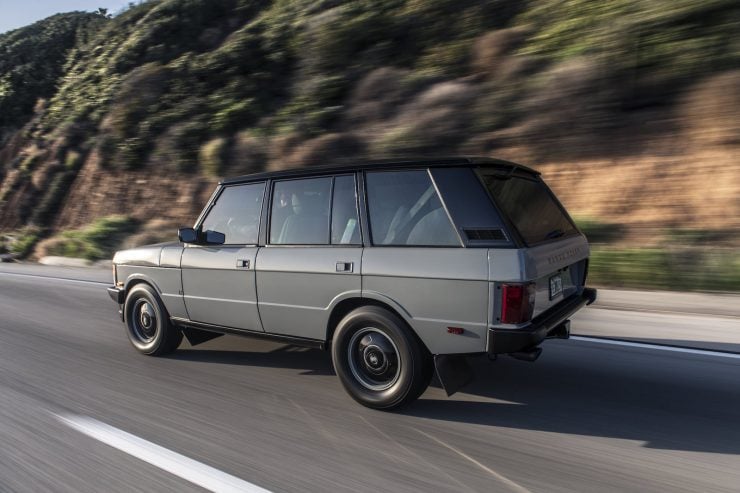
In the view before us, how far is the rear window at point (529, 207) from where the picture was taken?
3.87m

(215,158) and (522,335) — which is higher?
(215,158)

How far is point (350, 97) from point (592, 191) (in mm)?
7722

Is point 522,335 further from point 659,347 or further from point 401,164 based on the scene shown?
point 659,347

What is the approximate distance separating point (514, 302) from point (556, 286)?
82 cm

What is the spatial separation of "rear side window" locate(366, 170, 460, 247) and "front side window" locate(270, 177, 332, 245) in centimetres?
46

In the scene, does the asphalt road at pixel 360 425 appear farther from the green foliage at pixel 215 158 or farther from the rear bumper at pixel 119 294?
the green foliage at pixel 215 158

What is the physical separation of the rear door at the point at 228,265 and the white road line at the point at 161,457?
1.36 metres

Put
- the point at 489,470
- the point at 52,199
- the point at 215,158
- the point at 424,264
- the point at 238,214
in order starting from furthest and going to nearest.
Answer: the point at 52,199, the point at 215,158, the point at 238,214, the point at 424,264, the point at 489,470

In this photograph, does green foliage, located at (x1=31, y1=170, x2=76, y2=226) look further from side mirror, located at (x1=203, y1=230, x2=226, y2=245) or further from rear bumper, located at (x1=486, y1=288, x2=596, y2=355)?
rear bumper, located at (x1=486, y1=288, x2=596, y2=355)

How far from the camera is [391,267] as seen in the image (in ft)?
13.1

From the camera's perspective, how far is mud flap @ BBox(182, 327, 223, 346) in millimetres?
5676

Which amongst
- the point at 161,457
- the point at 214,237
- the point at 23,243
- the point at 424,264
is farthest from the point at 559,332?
the point at 23,243

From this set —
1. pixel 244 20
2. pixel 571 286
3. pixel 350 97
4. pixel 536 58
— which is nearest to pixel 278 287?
pixel 571 286

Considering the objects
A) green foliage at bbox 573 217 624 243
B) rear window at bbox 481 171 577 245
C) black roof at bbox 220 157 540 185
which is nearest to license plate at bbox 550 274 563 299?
rear window at bbox 481 171 577 245
